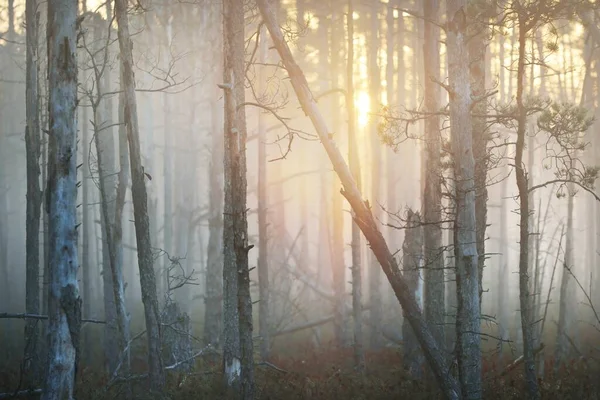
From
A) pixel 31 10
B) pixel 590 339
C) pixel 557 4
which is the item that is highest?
pixel 31 10

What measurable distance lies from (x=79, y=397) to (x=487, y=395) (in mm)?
8021

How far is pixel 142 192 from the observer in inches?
393

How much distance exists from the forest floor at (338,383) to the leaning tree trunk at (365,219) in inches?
85.1

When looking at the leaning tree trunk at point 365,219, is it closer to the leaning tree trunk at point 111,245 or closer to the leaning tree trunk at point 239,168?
the leaning tree trunk at point 239,168

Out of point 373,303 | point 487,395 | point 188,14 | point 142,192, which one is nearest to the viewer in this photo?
point 142,192

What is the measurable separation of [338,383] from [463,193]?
19.2ft

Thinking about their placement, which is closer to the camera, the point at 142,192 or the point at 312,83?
the point at 142,192

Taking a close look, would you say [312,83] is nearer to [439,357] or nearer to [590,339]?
[590,339]

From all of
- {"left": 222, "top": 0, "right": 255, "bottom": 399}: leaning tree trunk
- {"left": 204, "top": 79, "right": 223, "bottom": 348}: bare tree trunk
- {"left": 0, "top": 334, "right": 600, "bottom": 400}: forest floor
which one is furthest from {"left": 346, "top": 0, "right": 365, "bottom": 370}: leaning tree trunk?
{"left": 222, "top": 0, "right": 255, "bottom": 399}: leaning tree trunk

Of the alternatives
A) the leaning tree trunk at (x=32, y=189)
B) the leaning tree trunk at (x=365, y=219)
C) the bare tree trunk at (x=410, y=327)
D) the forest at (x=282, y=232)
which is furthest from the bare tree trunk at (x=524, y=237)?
the leaning tree trunk at (x=32, y=189)

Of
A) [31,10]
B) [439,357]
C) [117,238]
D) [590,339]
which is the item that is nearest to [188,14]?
[31,10]

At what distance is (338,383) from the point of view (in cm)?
1230

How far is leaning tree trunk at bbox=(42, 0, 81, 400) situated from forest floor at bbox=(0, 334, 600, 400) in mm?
2528

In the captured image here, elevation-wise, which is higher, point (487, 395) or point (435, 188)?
point (435, 188)
